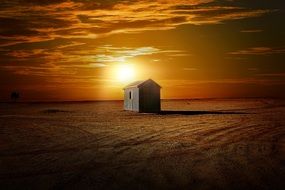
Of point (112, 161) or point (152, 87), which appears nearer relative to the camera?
point (112, 161)

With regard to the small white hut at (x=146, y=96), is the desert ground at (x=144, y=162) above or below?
below

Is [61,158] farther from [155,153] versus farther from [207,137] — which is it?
[207,137]

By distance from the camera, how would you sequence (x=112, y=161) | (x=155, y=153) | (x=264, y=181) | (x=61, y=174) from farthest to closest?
(x=155, y=153) → (x=112, y=161) → (x=61, y=174) → (x=264, y=181)

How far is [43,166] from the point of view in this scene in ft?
39.7

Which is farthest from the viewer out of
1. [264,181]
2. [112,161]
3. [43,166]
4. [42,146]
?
[42,146]

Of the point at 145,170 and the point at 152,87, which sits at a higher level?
the point at 152,87

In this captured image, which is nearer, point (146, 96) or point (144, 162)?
point (144, 162)

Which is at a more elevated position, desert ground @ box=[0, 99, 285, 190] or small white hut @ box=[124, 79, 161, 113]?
small white hut @ box=[124, 79, 161, 113]

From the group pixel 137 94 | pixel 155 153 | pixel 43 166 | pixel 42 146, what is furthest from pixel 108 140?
pixel 137 94

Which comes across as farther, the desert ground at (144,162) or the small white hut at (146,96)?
the small white hut at (146,96)

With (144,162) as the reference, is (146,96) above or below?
above

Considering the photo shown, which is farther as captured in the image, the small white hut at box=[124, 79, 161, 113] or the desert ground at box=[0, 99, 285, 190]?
the small white hut at box=[124, 79, 161, 113]

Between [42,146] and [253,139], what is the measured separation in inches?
395

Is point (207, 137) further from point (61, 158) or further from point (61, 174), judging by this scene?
point (61, 174)
